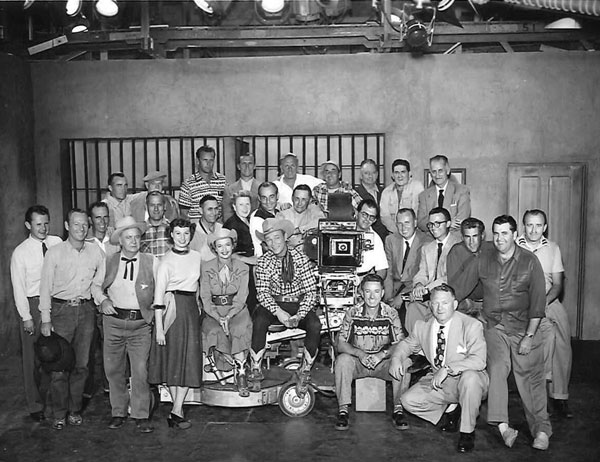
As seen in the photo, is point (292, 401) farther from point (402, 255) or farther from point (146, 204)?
point (146, 204)

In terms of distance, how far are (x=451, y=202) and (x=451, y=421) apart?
6.40ft

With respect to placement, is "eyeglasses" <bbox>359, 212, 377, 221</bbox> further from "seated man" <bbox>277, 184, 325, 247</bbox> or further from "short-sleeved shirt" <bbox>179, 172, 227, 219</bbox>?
"short-sleeved shirt" <bbox>179, 172, 227, 219</bbox>

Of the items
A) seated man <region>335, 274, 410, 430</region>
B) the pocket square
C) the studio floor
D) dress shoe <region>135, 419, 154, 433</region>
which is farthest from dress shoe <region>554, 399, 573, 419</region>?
dress shoe <region>135, 419, 154, 433</region>

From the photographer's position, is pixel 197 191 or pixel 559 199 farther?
pixel 559 199

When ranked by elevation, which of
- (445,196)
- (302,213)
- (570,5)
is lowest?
(302,213)

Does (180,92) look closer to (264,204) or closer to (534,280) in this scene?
(264,204)

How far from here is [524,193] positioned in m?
7.60

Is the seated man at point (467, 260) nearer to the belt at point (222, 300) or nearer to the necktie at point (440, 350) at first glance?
the necktie at point (440, 350)

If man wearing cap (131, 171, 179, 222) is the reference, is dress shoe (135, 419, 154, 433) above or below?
below

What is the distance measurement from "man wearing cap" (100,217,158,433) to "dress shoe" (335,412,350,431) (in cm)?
131

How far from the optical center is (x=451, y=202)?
634 centimetres

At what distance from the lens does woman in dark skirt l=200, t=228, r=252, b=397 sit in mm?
5531

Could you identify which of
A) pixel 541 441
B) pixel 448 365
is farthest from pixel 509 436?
pixel 448 365

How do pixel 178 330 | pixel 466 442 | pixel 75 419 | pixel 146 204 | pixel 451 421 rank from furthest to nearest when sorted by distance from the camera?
pixel 146 204
pixel 75 419
pixel 178 330
pixel 451 421
pixel 466 442
